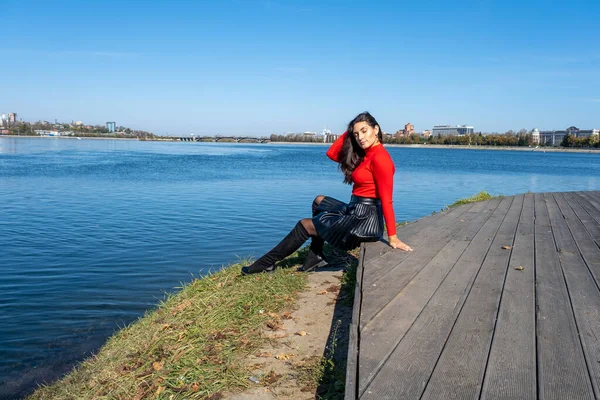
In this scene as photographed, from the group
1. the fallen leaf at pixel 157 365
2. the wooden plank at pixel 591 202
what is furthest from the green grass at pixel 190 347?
the wooden plank at pixel 591 202

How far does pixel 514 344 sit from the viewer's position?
2684 millimetres

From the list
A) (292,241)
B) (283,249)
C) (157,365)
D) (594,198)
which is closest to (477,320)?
(157,365)

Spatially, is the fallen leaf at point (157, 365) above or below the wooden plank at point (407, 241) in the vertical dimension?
below

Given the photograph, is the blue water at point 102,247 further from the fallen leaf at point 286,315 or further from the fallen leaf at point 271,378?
the fallen leaf at point 271,378

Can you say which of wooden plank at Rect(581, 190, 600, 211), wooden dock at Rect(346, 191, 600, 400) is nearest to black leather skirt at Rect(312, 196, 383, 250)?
wooden dock at Rect(346, 191, 600, 400)

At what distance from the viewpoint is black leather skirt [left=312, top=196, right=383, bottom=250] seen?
16.7ft

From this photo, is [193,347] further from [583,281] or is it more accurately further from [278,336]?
[583,281]

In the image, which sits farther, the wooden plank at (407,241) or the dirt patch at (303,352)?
the wooden plank at (407,241)

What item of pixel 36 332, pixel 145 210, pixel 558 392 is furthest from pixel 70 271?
pixel 558 392

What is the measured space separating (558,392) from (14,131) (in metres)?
209

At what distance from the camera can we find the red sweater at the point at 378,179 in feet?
16.2

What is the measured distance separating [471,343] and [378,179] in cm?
250

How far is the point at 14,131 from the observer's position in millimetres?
179125

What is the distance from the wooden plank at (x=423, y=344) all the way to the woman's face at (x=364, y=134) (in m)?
1.59
